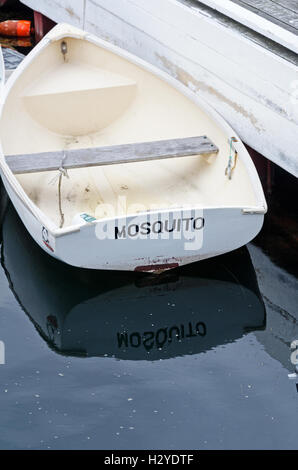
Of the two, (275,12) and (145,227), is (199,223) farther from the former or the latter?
(275,12)

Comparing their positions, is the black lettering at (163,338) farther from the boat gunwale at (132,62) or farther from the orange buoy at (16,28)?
the orange buoy at (16,28)

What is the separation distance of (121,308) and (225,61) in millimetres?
3261

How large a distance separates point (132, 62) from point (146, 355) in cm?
401

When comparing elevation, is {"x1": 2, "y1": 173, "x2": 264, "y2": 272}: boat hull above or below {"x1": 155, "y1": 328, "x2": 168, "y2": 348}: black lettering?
above

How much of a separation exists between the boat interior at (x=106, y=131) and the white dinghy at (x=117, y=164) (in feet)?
0.04

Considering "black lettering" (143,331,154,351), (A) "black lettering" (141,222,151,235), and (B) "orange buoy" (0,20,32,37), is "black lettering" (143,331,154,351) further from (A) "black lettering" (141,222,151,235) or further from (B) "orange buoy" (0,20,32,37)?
(B) "orange buoy" (0,20,32,37)

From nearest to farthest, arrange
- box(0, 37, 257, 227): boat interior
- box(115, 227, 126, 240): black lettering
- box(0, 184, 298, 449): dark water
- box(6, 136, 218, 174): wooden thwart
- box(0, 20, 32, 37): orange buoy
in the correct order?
box(0, 184, 298, 449): dark water → box(115, 227, 126, 240): black lettering → box(6, 136, 218, 174): wooden thwart → box(0, 37, 257, 227): boat interior → box(0, 20, 32, 37): orange buoy

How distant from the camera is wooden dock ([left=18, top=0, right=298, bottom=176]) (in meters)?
9.34

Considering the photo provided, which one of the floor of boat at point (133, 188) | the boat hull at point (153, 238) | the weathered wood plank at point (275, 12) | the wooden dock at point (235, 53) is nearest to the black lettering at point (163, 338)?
the boat hull at point (153, 238)

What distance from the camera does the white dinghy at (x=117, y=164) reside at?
8.09m

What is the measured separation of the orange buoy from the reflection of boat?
6.38m

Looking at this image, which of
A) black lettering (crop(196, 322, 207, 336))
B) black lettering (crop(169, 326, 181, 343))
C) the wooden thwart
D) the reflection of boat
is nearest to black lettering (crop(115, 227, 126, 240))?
the reflection of boat

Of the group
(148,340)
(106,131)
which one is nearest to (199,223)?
(148,340)
